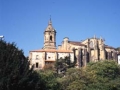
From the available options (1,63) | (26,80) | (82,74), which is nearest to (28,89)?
(26,80)

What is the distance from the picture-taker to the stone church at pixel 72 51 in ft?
320

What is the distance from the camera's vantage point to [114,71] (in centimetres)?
6706

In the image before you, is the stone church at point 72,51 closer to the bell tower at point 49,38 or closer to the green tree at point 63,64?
the bell tower at point 49,38

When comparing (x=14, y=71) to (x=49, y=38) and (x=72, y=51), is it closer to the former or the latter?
(x=72, y=51)

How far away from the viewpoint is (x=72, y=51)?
102m

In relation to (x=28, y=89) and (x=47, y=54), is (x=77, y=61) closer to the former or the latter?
(x=47, y=54)

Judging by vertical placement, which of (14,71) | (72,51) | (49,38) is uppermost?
(49,38)

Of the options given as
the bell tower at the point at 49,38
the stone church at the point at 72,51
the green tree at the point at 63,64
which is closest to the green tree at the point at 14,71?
the green tree at the point at 63,64

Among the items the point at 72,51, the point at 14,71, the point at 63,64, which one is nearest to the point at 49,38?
the point at 72,51

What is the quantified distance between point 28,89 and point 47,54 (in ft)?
220

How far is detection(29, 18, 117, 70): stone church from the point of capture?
9769cm

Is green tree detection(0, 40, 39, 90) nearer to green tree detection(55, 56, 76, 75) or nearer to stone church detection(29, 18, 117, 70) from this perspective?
green tree detection(55, 56, 76, 75)

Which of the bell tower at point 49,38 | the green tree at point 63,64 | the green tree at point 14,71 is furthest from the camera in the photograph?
the bell tower at point 49,38

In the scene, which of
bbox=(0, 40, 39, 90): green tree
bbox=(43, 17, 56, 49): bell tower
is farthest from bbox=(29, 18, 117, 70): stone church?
bbox=(0, 40, 39, 90): green tree
